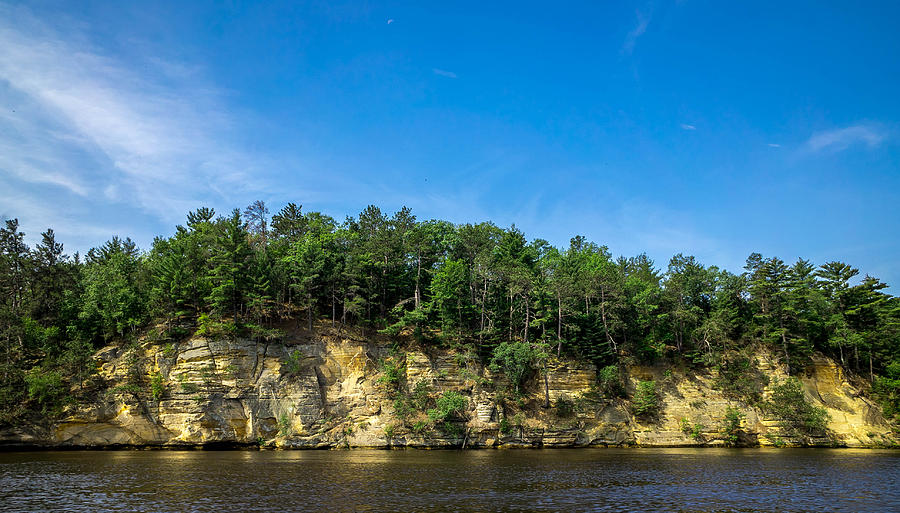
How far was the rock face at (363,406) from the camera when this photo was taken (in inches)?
1971

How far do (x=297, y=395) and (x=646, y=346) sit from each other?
139 ft

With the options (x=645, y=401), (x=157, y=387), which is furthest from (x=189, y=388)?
(x=645, y=401)

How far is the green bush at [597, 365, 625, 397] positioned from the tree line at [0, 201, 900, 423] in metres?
2.05

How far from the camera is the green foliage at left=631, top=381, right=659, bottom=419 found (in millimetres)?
59125

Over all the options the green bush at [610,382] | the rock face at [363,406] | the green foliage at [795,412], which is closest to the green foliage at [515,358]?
the rock face at [363,406]

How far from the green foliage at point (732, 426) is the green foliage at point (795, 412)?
160 inches

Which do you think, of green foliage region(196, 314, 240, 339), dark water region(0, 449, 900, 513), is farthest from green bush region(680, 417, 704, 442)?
green foliage region(196, 314, 240, 339)

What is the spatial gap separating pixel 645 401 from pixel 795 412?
1678 centimetres

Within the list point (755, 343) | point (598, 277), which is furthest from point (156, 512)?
point (755, 343)

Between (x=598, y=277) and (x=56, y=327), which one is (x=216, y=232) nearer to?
(x=56, y=327)

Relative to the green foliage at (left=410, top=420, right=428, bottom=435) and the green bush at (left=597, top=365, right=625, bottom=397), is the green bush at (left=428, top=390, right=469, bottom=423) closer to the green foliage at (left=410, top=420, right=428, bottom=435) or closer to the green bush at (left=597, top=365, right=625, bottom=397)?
the green foliage at (left=410, top=420, right=428, bottom=435)

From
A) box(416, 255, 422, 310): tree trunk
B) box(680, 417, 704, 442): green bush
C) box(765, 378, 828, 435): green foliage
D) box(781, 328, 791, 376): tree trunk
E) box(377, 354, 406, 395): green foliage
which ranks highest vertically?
box(416, 255, 422, 310): tree trunk

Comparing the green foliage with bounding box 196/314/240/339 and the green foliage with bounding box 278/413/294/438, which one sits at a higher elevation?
the green foliage with bounding box 196/314/240/339

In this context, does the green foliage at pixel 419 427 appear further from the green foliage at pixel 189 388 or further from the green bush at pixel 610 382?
the green bush at pixel 610 382
